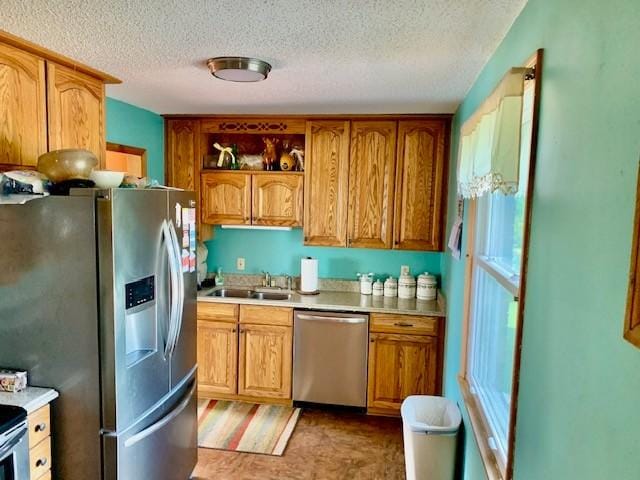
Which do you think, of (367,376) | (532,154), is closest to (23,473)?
(532,154)

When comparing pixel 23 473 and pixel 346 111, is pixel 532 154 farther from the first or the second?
pixel 346 111

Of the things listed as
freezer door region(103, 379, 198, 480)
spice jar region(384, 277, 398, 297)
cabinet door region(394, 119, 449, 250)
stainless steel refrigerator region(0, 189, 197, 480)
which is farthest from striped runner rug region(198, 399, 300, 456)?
cabinet door region(394, 119, 449, 250)

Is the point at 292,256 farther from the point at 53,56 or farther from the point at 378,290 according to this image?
the point at 53,56

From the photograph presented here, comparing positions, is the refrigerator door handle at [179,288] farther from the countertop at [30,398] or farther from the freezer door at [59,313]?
the countertop at [30,398]

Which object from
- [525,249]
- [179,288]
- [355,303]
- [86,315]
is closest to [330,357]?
[355,303]

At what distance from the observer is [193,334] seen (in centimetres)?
257

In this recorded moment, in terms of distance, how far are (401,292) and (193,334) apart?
186 centimetres

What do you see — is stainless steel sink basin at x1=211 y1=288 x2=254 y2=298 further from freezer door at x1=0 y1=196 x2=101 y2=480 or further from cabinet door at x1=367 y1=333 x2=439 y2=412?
freezer door at x1=0 y1=196 x2=101 y2=480

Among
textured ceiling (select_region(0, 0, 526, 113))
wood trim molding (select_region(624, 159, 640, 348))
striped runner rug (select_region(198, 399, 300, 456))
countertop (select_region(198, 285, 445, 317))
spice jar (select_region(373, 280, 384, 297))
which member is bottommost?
striped runner rug (select_region(198, 399, 300, 456))

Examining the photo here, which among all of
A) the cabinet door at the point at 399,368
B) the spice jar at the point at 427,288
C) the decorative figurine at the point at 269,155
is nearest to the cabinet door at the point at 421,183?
the spice jar at the point at 427,288

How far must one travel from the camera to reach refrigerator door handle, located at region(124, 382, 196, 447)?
201cm

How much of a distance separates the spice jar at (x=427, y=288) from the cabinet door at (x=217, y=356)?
5.05 ft

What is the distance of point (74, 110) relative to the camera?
7.45 ft

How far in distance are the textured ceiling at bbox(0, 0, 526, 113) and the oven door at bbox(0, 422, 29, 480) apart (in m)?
1.52
